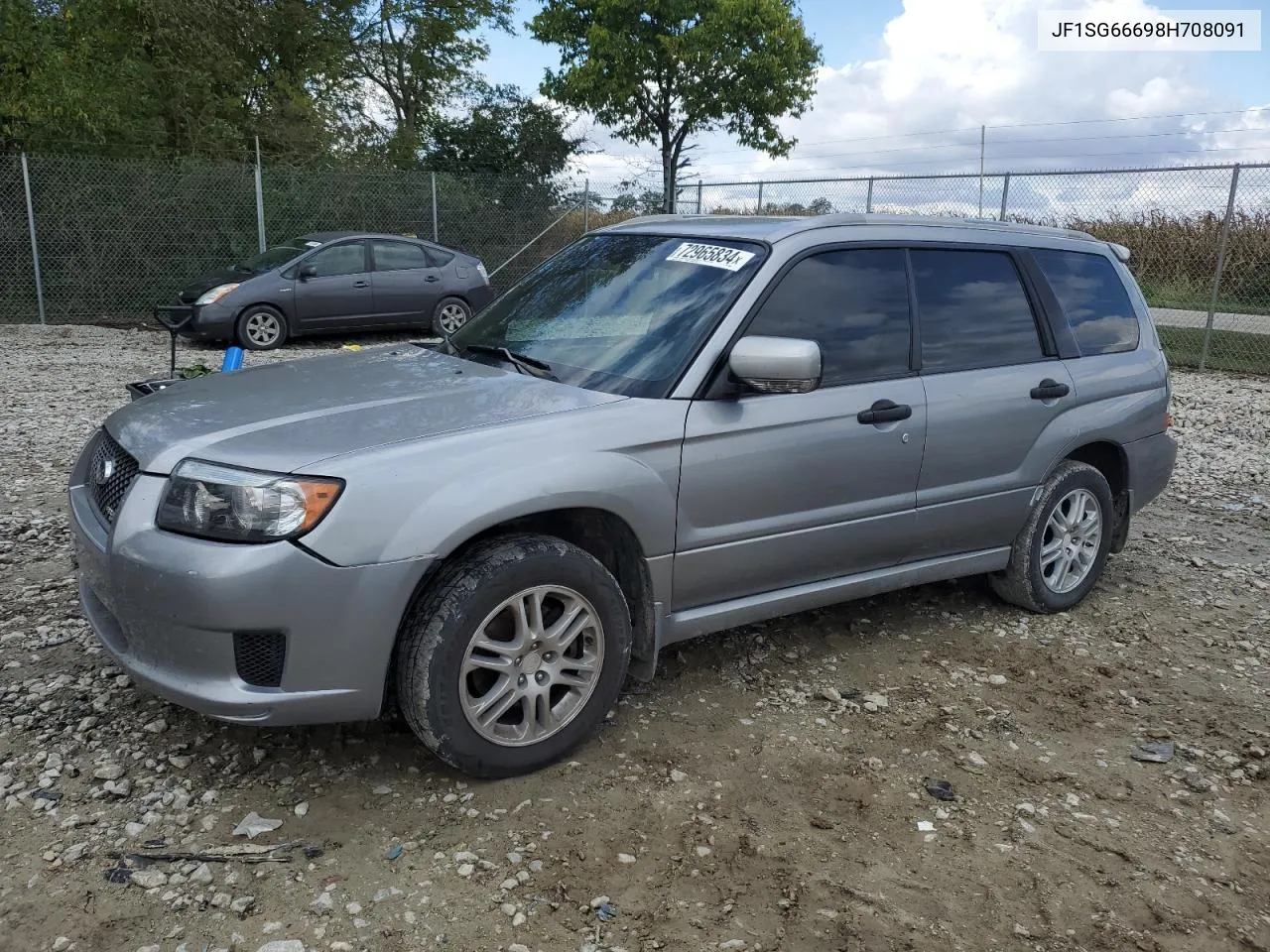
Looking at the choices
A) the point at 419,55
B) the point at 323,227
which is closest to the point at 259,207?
the point at 323,227

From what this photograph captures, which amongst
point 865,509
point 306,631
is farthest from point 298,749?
point 865,509

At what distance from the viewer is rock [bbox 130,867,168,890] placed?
2.74 m

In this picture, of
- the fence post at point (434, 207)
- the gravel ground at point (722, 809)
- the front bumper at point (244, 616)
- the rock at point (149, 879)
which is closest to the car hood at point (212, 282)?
the fence post at point (434, 207)

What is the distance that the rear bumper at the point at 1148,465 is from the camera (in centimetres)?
505

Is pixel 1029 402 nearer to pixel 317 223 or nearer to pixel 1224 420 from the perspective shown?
pixel 1224 420

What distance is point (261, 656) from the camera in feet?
9.46

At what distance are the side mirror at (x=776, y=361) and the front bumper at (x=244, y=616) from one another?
1.27 m

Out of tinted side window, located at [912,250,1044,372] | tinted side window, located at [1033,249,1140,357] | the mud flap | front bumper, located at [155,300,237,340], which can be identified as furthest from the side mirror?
front bumper, located at [155,300,237,340]

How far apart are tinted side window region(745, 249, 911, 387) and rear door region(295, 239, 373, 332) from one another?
1060 cm

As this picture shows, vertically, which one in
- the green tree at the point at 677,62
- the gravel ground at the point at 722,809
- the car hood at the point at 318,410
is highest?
the green tree at the point at 677,62

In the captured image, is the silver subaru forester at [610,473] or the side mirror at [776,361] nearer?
the silver subaru forester at [610,473]

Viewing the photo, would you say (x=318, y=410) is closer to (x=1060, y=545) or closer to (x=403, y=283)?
(x=1060, y=545)

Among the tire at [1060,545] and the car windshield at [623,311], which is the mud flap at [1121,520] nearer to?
the tire at [1060,545]

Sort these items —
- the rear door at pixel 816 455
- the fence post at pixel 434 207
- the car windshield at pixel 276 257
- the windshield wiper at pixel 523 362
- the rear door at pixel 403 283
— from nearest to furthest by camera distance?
the rear door at pixel 816 455, the windshield wiper at pixel 523 362, the car windshield at pixel 276 257, the rear door at pixel 403 283, the fence post at pixel 434 207
